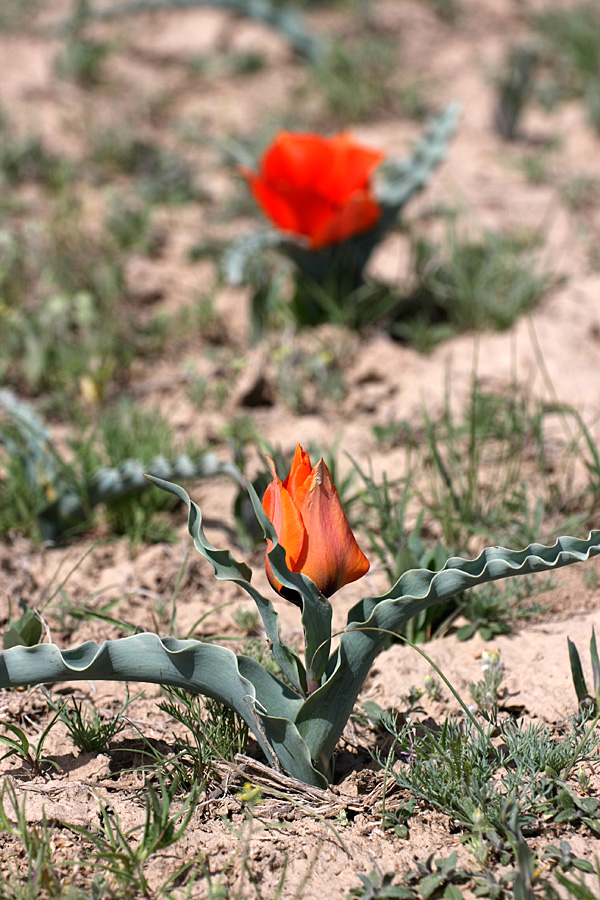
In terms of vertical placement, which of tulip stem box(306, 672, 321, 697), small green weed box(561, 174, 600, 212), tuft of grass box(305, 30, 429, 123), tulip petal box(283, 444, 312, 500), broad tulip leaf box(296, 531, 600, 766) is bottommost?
tulip stem box(306, 672, 321, 697)

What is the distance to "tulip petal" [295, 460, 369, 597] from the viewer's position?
4.28ft

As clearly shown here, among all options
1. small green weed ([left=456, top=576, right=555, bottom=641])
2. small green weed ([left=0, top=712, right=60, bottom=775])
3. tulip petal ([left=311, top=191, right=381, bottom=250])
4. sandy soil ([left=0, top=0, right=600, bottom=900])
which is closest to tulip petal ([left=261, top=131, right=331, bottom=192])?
tulip petal ([left=311, top=191, right=381, bottom=250])

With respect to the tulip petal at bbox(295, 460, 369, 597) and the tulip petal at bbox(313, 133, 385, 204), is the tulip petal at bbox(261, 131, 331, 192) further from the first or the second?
the tulip petal at bbox(295, 460, 369, 597)

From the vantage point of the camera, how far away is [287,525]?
1.33 meters

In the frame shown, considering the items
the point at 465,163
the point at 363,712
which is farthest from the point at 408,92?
the point at 363,712

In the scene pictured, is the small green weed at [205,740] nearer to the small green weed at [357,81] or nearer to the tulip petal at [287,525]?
the tulip petal at [287,525]

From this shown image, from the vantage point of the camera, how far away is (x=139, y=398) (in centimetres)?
284

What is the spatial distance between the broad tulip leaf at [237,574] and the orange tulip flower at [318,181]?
61.5 inches

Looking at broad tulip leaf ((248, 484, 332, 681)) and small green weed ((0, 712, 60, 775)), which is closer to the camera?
broad tulip leaf ((248, 484, 332, 681))

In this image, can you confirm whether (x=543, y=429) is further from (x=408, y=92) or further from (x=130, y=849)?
(x=408, y=92)

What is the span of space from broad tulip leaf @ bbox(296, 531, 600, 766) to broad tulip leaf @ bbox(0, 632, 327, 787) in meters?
0.05

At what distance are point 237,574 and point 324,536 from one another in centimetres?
16

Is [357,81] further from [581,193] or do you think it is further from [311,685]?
[311,685]

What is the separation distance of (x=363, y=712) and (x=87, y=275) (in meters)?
2.07
